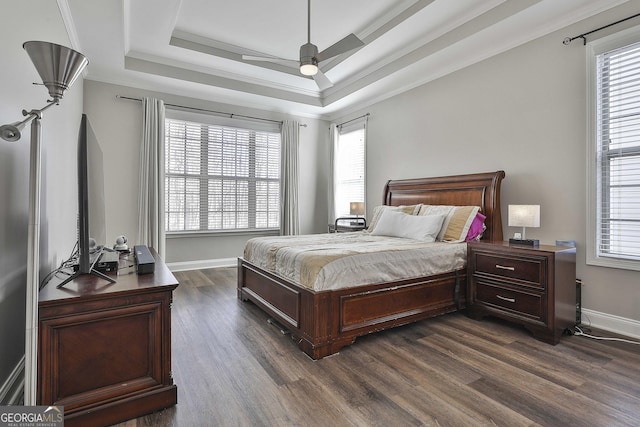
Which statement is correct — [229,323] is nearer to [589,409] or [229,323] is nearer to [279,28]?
[589,409]

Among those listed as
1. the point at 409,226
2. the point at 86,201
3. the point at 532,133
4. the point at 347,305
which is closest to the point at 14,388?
the point at 86,201

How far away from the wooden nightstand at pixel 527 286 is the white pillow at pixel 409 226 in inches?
18.2

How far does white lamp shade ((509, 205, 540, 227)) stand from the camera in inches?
114

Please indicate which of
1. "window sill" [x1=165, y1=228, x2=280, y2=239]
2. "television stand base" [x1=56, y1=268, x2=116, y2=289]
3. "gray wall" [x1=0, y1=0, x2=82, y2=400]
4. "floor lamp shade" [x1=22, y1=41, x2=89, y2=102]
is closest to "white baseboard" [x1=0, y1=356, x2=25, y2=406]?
"gray wall" [x1=0, y1=0, x2=82, y2=400]

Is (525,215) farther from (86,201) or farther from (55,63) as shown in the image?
(55,63)

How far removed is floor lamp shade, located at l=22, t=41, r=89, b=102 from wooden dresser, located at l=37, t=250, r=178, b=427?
948 millimetres

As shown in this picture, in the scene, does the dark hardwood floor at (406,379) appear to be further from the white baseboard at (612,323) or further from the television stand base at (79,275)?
the television stand base at (79,275)

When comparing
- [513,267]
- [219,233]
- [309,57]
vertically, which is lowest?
[513,267]

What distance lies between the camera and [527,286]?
2688 millimetres

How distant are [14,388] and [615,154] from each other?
14.9ft

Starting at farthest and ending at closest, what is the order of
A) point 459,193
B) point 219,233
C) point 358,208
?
1. point 219,233
2. point 358,208
3. point 459,193

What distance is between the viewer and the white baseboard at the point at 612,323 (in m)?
2.62

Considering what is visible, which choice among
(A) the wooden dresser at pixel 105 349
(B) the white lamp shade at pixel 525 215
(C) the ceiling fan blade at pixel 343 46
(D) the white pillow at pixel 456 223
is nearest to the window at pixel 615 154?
(B) the white lamp shade at pixel 525 215

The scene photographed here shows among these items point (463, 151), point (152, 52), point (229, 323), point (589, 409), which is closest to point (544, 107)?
point (463, 151)
